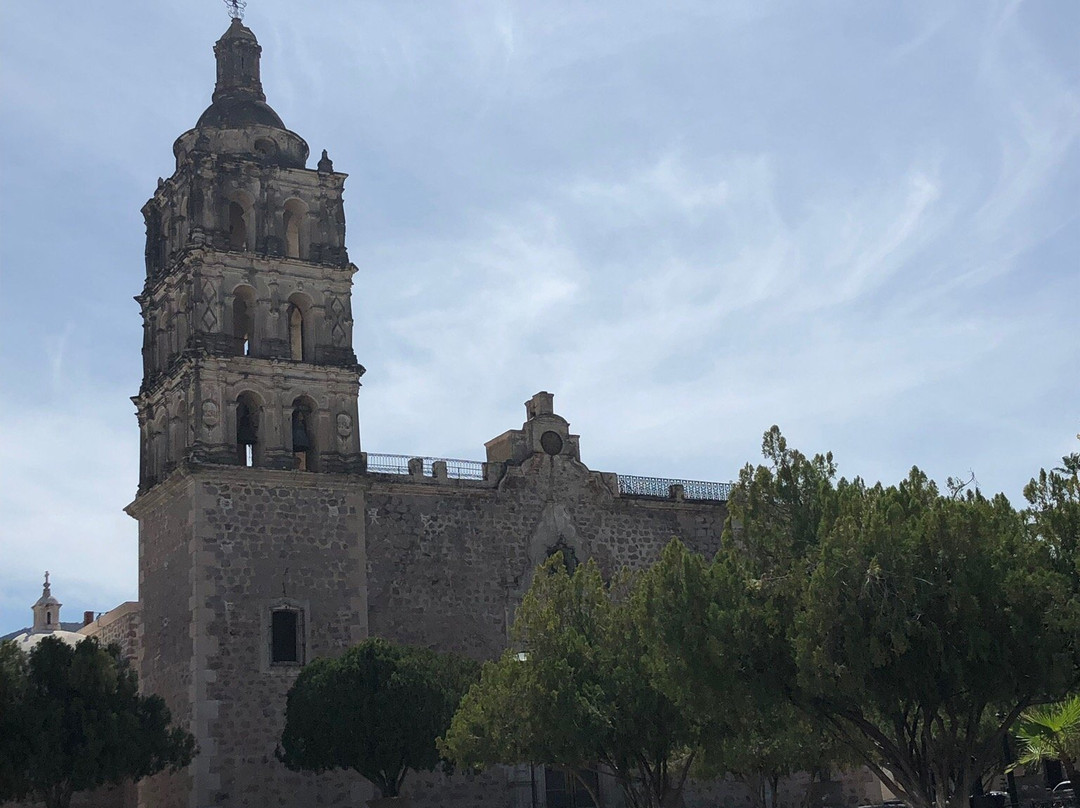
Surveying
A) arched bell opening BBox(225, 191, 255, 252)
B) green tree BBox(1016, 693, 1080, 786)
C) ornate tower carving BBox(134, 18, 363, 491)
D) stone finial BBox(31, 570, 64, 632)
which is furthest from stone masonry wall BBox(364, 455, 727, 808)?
stone finial BBox(31, 570, 64, 632)

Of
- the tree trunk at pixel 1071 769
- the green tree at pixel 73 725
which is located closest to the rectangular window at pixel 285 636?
the green tree at pixel 73 725

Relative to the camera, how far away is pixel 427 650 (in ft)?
94.1

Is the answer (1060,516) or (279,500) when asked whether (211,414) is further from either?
(1060,516)

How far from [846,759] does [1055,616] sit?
17.7 feet

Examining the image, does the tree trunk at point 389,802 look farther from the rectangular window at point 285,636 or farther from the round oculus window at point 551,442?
the round oculus window at point 551,442

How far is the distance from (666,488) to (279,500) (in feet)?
34.4

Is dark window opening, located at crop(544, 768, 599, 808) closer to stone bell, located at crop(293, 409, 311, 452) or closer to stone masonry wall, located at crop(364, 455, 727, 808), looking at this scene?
stone masonry wall, located at crop(364, 455, 727, 808)

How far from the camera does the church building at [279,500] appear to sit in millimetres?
29469

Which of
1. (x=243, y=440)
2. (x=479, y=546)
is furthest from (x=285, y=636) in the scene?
(x=479, y=546)

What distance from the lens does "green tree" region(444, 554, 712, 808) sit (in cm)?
2312

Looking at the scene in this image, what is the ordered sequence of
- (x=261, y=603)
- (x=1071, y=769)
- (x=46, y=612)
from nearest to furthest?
(x=1071, y=769), (x=261, y=603), (x=46, y=612)

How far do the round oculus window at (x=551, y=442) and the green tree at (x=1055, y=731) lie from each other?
545 inches

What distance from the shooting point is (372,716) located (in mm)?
26625

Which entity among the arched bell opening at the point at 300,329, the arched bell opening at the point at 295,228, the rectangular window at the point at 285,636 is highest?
the arched bell opening at the point at 295,228
